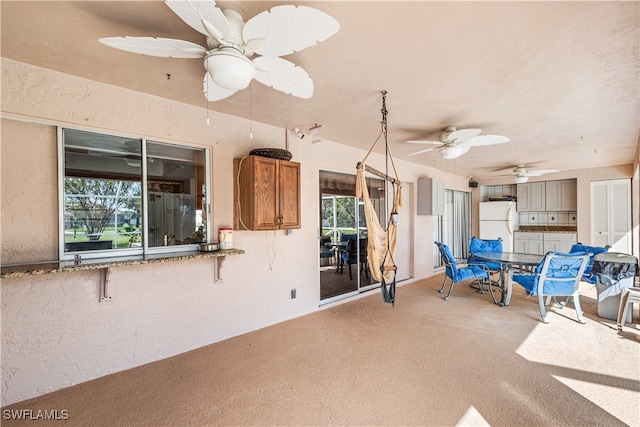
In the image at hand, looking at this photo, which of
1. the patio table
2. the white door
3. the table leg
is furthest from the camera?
the white door

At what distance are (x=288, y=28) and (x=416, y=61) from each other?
1.13 metres

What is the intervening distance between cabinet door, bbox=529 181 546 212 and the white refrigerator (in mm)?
429

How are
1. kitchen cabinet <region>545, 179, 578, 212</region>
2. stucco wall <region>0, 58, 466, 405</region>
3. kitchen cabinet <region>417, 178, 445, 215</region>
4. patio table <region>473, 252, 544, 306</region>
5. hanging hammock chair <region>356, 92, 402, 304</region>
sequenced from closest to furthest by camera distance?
stucco wall <region>0, 58, 466, 405</region>, hanging hammock chair <region>356, 92, 402, 304</region>, patio table <region>473, 252, 544, 306</region>, kitchen cabinet <region>417, 178, 445, 215</region>, kitchen cabinet <region>545, 179, 578, 212</region>

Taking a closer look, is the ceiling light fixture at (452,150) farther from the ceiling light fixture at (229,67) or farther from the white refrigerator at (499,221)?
the white refrigerator at (499,221)

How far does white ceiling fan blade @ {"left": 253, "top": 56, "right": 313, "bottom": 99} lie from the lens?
5.13ft

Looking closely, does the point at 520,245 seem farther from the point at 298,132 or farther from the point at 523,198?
the point at 298,132

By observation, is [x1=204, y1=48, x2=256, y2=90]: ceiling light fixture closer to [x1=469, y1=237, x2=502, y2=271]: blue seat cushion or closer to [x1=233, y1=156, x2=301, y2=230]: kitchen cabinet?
[x1=233, y1=156, x2=301, y2=230]: kitchen cabinet

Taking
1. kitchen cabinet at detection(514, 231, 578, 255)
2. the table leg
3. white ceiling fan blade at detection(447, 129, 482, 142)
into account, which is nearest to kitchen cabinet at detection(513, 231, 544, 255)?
kitchen cabinet at detection(514, 231, 578, 255)

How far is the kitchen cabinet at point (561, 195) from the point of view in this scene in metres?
6.70

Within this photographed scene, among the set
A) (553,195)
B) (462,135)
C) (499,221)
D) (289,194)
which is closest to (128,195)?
(289,194)

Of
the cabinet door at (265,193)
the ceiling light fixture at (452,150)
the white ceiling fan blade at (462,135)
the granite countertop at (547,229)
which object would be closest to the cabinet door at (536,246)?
the granite countertop at (547,229)

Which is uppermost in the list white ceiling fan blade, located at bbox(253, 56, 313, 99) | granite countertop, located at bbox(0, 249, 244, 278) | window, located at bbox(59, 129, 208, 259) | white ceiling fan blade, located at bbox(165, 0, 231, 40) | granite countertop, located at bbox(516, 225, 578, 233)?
white ceiling fan blade, located at bbox(165, 0, 231, 40)

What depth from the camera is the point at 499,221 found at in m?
7.21

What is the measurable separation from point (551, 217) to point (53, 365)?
972 cm
